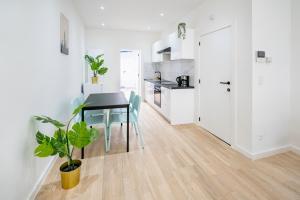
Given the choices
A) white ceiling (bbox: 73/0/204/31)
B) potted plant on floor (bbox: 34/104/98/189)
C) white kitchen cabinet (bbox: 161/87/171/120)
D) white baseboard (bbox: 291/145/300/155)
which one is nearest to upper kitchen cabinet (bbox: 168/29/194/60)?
white ceiling (bbox: 73/0/204/31)

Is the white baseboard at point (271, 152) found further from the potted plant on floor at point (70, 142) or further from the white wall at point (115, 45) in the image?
the white wall at point (115, 45)

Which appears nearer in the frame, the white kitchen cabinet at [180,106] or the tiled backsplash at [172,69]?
the white kitchen cabinet at [180,106]

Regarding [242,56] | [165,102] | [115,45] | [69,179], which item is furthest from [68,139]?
[115,45]

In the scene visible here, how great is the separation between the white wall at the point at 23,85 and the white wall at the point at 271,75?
2.82 meters

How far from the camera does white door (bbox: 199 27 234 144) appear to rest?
10.2 ft

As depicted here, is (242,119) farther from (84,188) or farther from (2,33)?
(2,33)

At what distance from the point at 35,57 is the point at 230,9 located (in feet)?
9.78

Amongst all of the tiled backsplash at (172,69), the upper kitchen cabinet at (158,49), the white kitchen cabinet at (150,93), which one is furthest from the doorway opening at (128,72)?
the white kitchen cabinet at (150,93)

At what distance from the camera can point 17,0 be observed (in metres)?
1.55

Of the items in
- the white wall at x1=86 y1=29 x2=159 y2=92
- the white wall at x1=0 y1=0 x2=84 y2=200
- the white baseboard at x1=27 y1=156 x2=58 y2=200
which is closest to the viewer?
the white wall at x1=0 y1=0 x2=84 y2=200

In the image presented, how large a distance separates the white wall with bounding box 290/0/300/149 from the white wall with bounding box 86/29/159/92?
5135mm

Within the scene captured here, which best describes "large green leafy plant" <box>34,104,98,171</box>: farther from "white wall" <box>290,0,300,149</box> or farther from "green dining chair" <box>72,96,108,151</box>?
"white wall" <box>290,0,300,149</box>

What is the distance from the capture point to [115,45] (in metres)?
6.94

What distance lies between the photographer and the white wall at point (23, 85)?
137 cm
